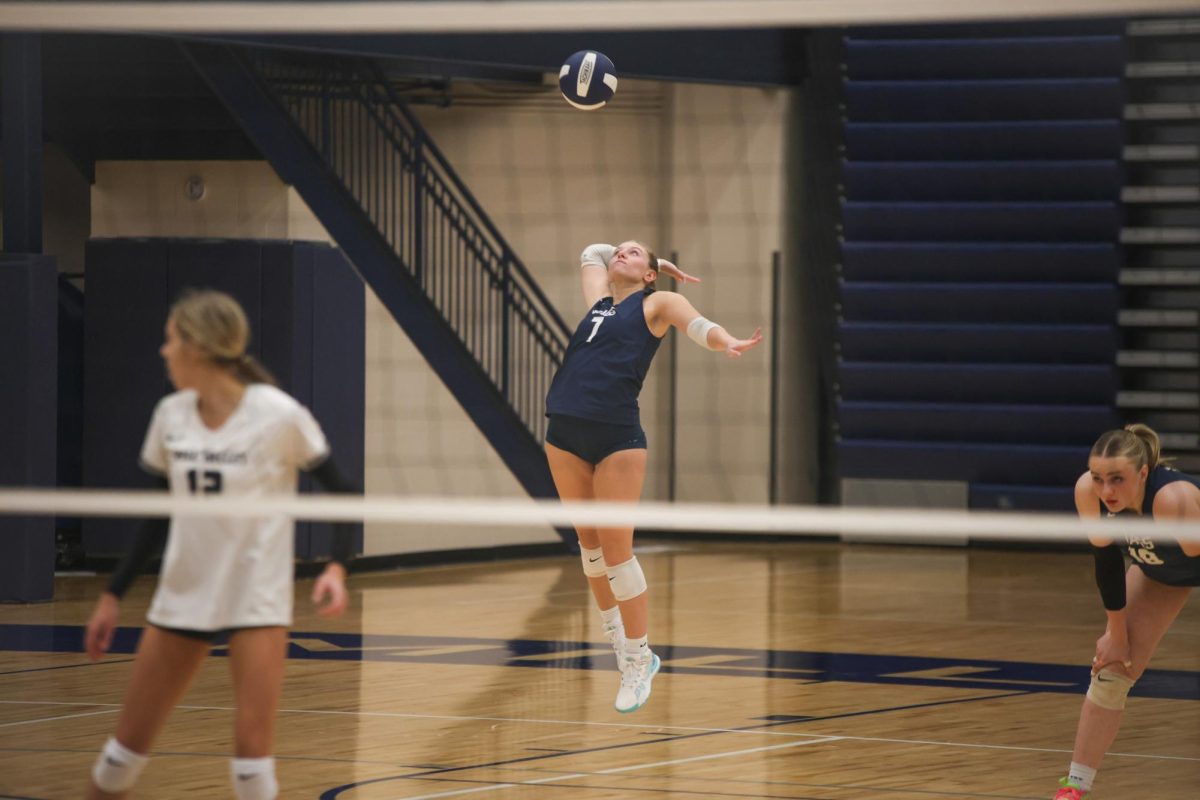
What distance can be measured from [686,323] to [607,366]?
1.12 feet

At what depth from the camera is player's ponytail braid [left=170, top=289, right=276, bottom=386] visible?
13.1ft

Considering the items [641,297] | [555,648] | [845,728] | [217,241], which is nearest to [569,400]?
[641,297]

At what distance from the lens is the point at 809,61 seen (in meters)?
14.0

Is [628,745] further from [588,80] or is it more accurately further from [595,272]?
[588,80]

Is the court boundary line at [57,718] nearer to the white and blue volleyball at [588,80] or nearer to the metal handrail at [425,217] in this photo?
the white and blue volleyball at [588,80]

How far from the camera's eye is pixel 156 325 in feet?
36.3

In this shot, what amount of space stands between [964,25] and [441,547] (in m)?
5.78

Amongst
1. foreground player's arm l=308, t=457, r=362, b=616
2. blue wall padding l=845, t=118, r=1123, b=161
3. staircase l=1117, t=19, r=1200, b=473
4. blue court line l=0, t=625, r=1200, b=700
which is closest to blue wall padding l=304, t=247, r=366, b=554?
blue court line l=0, t=625, r=1200, b=700

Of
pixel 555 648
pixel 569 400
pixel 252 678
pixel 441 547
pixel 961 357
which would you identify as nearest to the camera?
pixel 252 678

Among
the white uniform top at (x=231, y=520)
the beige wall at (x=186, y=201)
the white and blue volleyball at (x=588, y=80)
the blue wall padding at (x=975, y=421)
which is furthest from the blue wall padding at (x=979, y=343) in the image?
the white uniform top at (x=231, y=520)

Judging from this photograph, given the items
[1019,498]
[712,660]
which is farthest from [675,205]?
[712,660]

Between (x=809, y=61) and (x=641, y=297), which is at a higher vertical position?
(x=809, y=61)

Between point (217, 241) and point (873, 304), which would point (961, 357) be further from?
point (217, 241)

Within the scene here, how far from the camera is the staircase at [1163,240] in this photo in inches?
522
